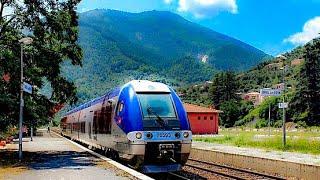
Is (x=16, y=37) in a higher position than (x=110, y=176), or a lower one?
higher

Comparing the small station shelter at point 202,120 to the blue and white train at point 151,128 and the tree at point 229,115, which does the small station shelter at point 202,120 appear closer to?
the tree at point 229,115

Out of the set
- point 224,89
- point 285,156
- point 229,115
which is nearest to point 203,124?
point 285,156

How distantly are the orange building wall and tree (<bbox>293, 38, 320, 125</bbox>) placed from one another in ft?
85.0

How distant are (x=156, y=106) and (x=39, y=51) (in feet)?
36.7

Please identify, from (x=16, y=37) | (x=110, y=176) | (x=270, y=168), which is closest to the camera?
(x=110, y=176)

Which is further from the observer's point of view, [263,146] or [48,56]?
[263,146]

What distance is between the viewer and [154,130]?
50.2ft

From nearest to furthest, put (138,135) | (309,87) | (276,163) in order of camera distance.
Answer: (138,135) < (276,163) < (309,87)

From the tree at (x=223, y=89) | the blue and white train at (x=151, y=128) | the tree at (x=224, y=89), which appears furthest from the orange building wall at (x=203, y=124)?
the tree at (x=223, y=89)

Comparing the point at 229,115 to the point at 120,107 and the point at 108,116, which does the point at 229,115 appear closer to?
the point at 108,116

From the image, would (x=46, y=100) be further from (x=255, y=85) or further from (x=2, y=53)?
(x=255, y=85)

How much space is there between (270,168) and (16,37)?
560 inches

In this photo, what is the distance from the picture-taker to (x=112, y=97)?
741 inches

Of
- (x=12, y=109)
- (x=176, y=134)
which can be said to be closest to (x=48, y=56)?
(x=12, y=109)
